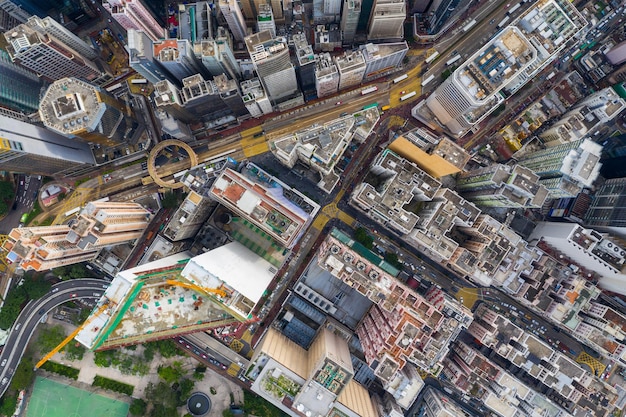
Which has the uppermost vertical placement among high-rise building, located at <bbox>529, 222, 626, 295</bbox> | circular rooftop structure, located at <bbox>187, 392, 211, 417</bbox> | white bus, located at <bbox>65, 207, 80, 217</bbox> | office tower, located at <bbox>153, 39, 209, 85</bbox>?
high-rise building, located at <bbox>529, 222, 626, 295</bbox>

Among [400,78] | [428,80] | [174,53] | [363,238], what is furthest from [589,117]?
[174,53]

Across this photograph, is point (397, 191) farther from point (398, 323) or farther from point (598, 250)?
point (598, 250)

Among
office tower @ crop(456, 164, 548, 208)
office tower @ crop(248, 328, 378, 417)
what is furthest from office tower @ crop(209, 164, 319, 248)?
office tower @ crop(456, 164, 548, 208)

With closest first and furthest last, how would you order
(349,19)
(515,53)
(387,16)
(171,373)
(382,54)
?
(515,53)
(387,16)
(349,19)
(382,54)
(171,373)

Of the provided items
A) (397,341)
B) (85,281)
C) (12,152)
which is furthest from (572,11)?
(85,281)

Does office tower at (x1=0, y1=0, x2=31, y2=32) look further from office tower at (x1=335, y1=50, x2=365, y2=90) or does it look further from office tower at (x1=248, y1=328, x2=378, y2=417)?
office tower at (x1=248, y1=328, x2=378, y2=417)

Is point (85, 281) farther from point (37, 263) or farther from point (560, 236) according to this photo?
point (560, 236)
